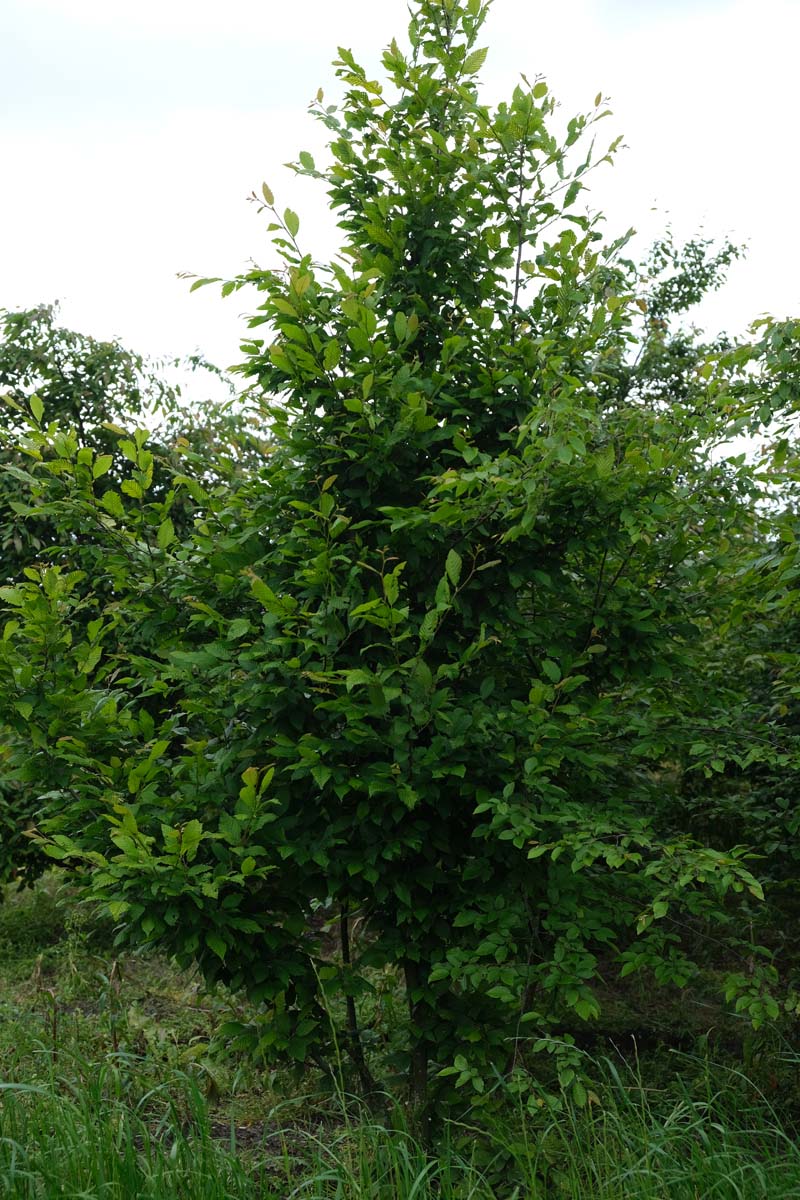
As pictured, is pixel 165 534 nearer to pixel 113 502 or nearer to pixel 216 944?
pixel 113 502

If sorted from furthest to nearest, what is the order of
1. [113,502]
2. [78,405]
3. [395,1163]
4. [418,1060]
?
[78,405] < [418,1060] < [113,502] < [395,1163]

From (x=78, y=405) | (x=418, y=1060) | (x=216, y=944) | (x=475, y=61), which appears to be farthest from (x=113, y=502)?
(x=78, y=405)

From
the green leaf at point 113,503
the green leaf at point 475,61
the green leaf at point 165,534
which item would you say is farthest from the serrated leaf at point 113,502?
the green leaf at point 475,61

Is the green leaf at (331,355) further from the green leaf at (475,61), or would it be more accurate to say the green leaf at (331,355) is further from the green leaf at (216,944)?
the green leaf at (216,944)

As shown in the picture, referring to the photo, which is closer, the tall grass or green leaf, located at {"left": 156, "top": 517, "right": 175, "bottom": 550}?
the tall grass

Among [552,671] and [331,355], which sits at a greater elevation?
[331,355]

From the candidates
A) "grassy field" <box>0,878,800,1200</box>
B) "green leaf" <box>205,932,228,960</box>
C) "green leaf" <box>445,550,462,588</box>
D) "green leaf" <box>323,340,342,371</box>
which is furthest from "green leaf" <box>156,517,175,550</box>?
"grassy field" <box>0,878,800,1200</box>

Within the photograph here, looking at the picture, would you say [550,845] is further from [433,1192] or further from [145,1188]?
[145,1188]

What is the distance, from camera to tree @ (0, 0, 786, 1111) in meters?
3.24

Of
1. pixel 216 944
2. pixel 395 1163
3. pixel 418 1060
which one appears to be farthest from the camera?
pixel 418 1060

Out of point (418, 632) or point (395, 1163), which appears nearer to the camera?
point (395, 1163)

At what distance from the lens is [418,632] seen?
3.43 meters

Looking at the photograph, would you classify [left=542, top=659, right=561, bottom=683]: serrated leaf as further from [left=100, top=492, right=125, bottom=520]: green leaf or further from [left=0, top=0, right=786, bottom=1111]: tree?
[left=100, top=492, right=125, bottom=520]: green leaf

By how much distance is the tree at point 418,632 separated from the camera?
3240 millimetres
